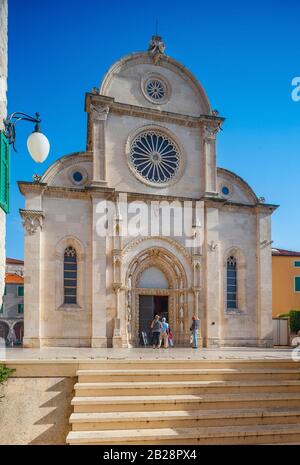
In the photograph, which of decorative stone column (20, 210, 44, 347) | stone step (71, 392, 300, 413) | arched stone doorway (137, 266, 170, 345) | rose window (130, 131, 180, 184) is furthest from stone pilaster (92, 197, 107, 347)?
stone step (71, 392, 300, 413)

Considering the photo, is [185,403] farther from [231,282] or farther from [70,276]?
[231,282]

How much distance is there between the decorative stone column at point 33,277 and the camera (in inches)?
842

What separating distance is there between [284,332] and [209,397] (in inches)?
754

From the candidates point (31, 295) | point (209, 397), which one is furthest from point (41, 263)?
point (209, 397)

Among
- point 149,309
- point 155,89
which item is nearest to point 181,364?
point 149,309

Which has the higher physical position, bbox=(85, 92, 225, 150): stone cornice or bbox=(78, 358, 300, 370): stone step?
bbox=(85, 92, 225, 150): stone cornice

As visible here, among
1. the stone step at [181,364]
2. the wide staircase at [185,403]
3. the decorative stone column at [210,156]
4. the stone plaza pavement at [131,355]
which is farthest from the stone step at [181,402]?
the decorative stone column at [210,156]

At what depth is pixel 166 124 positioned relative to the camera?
83.5ft

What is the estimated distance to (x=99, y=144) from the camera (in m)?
23.6

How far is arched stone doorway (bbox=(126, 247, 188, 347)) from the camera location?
2359cm

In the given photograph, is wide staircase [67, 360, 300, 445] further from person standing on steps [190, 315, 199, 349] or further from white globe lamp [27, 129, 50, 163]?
person standing on steps [190, 315, 199, 349]

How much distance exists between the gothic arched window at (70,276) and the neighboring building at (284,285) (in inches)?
702

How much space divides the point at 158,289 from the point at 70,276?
192 inches

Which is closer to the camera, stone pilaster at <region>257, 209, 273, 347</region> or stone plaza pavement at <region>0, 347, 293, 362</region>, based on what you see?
stone plaza pavement at <region>0, 347, 293, 362</region>
